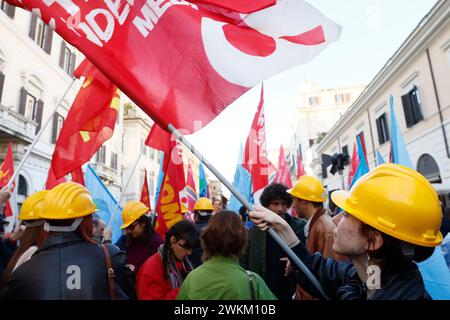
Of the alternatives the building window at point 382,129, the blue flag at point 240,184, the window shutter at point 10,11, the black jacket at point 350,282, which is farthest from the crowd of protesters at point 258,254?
the building window at point 382,129

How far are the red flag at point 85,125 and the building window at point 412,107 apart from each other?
14.2 meters

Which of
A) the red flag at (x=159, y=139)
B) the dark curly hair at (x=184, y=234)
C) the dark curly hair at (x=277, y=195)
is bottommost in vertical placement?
the dark curly hair at (x=184, y=234)

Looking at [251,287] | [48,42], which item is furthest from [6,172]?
[48,42]

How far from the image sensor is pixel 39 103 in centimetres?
1501

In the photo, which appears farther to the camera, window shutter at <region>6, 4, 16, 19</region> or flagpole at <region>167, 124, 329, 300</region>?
window shutter at <region>6, 4, 16, 19</region>

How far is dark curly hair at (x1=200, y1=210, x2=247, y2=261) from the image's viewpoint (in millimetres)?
1915

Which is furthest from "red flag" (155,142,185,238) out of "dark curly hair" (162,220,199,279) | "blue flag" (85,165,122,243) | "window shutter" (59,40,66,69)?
"window shutter" (59,40,66,69)

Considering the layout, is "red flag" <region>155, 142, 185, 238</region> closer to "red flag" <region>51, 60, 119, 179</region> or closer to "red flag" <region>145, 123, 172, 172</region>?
"red flag" <region>145, 123, 172, 172</region>

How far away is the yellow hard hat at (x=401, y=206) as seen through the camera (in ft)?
4.17

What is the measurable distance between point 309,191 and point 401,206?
6.71 ft

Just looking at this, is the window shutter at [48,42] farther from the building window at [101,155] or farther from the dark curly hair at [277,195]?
the dark curly hair at [277,195]

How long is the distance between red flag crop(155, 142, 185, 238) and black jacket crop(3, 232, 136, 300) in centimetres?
381
